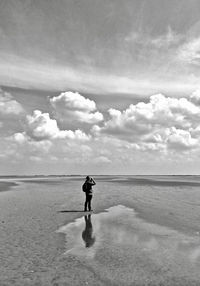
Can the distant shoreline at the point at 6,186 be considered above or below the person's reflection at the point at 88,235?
above

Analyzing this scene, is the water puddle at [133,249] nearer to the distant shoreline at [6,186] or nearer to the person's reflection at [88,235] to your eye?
the person's reflection at [88,235]

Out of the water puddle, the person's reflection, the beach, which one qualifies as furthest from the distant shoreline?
the water puddle

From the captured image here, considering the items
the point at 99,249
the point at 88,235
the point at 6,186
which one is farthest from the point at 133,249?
the point at 6,186

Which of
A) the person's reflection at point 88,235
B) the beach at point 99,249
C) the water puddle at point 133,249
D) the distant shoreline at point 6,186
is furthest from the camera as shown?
the distant shoreline at point 6,186

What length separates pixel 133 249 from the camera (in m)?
12.5

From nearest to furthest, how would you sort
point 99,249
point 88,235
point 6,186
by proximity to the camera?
point 99,249 < point 88,235 < point 6,186

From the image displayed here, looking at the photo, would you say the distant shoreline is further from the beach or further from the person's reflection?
the person's reflection

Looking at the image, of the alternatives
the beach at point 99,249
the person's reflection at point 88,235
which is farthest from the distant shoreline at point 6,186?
the person's reflection at point 88,235

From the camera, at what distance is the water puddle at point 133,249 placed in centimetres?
983

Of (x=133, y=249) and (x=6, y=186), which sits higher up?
(x=6, y=186)

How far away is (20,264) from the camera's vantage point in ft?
34.7

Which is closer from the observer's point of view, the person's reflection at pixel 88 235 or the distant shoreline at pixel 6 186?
the person's reflection at pixel 88 235

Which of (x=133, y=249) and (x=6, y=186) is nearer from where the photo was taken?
(x=133, y=249)

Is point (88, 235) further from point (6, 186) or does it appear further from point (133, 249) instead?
point (6, 186)
